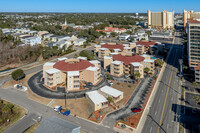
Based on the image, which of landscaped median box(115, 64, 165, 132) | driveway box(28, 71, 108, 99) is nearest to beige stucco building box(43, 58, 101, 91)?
driveway box(28, 71, 108, 99)

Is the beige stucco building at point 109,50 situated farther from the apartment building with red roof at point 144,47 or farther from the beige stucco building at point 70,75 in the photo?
the beige stucco building at point 70,75

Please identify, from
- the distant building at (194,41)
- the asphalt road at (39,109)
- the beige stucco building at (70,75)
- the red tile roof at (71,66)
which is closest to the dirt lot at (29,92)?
the asphalt road at (39,109)

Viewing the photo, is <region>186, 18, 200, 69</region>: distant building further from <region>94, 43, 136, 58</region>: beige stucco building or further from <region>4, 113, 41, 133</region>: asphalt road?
<region>4, 113, 41, 133</region>: asphalt road

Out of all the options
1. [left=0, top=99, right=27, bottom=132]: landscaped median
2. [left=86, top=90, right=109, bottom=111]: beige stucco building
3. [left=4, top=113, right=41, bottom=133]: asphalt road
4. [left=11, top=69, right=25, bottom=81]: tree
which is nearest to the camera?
[left=4, top=113, right=41, bottom=133]: asphalt road

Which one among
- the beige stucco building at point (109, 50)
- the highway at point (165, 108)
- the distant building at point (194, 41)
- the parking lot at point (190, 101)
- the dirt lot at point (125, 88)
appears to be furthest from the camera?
the beige stucco building at point (109, 50)

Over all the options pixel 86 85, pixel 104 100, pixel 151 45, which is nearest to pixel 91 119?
pixel 104 100

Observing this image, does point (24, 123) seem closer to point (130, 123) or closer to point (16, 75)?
point (130, 123)

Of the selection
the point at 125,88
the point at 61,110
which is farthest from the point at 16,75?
the point at 125,88

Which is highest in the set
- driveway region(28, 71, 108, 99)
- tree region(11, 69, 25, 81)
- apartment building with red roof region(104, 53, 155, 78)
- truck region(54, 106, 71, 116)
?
apartment building with red roof region(104, 53, 155, 78)
